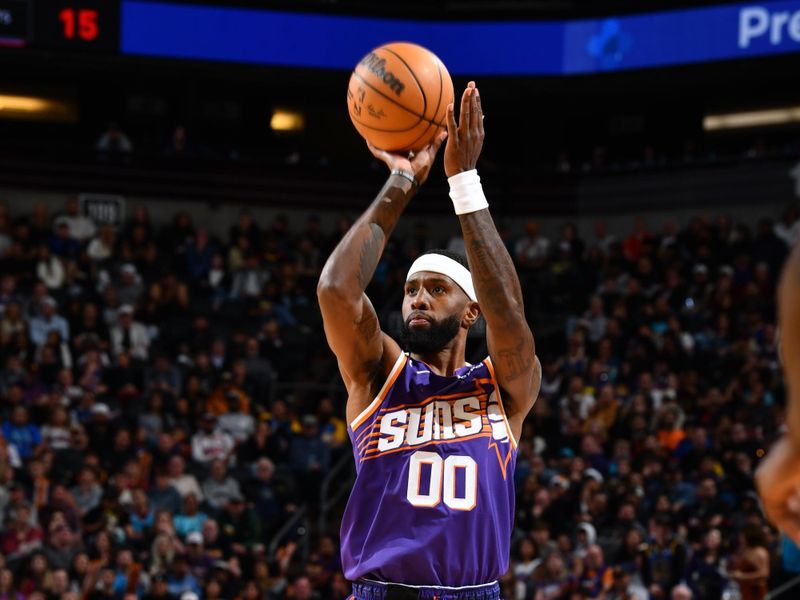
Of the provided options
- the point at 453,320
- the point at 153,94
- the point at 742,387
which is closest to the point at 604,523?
the point at 742,387

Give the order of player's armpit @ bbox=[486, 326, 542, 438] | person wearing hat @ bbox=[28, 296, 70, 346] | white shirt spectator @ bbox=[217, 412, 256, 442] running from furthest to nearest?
person wearing hat @ bbox=[28, 296, 70, 346] → white shirt spectator @ bbox=[217, 412, 256, 442] → player's armpit @ bbox=[486, 326, 542, 438]

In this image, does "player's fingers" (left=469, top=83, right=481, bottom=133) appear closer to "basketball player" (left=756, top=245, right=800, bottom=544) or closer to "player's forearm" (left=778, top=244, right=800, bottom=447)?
"basketball player" (left=756, top=245, right=800, bottom=544)

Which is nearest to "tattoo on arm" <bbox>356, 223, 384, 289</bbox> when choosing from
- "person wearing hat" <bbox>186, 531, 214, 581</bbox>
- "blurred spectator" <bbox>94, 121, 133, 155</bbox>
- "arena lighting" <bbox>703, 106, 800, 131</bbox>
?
"person wearing hat" <bbox>186, 531, 214, 581</bbox>

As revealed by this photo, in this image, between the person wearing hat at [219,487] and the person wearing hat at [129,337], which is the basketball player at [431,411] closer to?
the person wearing hat at [219,487]

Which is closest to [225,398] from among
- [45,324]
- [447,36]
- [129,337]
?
[129,337]

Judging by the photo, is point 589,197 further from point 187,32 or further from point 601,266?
point 187,32

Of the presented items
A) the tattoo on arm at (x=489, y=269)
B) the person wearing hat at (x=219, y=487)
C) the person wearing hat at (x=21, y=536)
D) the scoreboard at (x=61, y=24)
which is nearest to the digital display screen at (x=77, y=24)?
the scoreboard at (x=61, y=24)

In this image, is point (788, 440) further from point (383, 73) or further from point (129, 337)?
point (129, 337)

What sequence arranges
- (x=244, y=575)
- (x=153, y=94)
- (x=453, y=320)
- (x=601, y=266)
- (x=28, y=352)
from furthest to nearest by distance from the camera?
(x=153, y=94) < (x=601, y=266) < (x=28, y=352) < (x=244, y=575) < (x=453, y=320)

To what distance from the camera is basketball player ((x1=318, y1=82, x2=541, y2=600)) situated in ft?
14.6

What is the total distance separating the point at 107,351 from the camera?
1557 centimetres

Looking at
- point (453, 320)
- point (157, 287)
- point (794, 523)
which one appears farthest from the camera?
point (157, 287)

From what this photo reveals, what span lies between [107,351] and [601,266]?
755cm

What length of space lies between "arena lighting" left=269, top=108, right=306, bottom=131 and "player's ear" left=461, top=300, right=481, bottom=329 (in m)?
17.5
